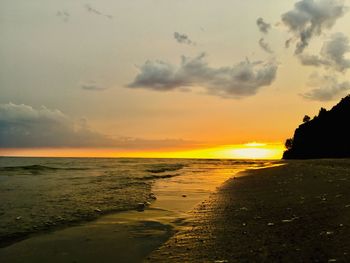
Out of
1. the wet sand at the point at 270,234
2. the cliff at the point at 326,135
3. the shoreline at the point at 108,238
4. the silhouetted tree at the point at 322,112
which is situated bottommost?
the shoreline at the point at 108,238

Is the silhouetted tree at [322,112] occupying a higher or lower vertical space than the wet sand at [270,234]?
higher

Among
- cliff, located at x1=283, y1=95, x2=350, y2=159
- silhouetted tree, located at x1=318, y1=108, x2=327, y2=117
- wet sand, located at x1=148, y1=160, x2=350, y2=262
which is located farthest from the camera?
silhouetted tree, located at x1=318, y1=108, x2=327, y2=117

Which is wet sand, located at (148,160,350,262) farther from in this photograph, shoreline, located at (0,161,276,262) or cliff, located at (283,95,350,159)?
cliff, located at (283,95,350,159)

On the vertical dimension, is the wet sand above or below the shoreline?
above

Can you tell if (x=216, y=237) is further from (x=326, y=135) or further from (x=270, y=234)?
(x=326, y=135)

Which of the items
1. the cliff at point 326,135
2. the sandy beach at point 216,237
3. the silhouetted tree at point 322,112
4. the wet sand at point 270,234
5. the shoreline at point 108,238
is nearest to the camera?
the wet sand at point 270,234

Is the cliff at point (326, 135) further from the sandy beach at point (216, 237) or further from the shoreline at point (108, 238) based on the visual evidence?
the shoreline at point (108, 238)

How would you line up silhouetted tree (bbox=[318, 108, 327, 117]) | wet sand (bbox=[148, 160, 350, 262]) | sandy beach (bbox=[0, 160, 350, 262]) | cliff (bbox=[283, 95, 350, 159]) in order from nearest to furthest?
1. wet sand (bbox=[148, 160, 350, 262])
2. sandy beach (bbox=[0, 160, 350, 262])
3. cliff (bbox=[283, 95, 350, 159])
4. silhouetted tree (bbox=[318, 108, 327, 117])

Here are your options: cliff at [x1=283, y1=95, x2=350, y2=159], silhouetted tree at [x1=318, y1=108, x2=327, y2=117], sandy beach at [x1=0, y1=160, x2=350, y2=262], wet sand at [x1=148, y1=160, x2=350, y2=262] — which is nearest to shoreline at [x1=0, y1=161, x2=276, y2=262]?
sandy beach at [x1=0, y1=160, x2=350, y2=262]

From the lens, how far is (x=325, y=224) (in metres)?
8.11

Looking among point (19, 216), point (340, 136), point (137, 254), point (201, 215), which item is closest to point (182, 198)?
point (201, 215)

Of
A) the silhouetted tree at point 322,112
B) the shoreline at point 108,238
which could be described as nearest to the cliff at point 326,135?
the silhouetted tree at point 322,112

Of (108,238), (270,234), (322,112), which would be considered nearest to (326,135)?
(322,112)

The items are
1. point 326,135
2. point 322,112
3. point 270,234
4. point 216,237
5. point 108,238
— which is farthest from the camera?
point 322,112
